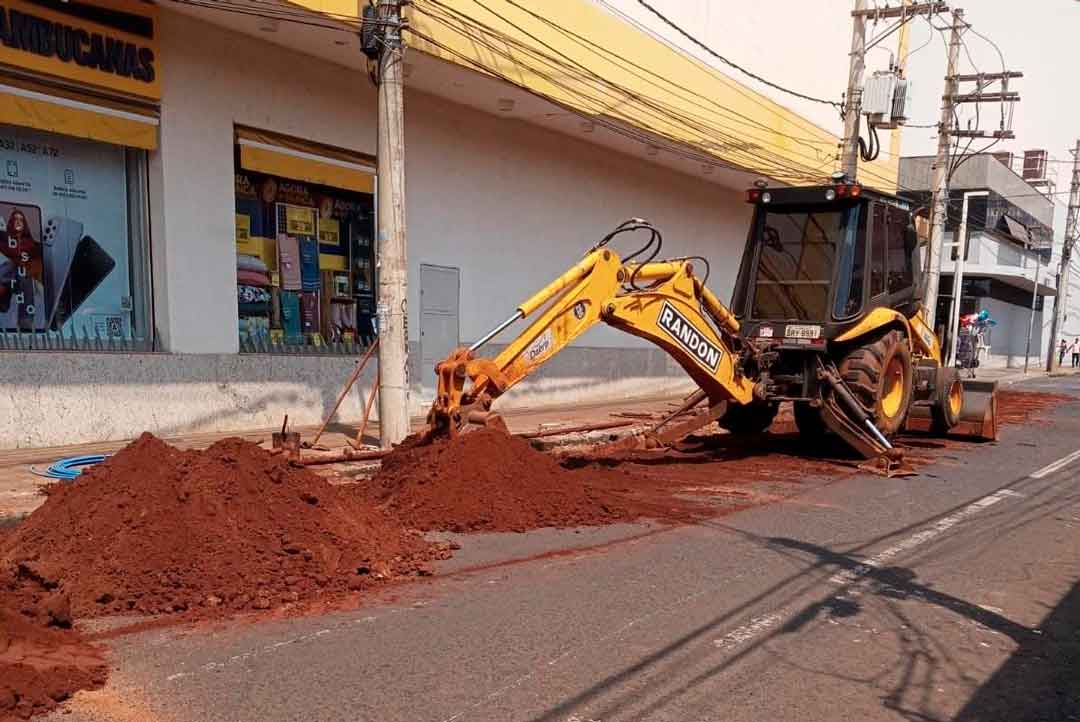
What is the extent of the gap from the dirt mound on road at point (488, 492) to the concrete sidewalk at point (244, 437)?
51.8 inches

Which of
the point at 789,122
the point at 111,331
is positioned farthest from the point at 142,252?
the point at 789,122

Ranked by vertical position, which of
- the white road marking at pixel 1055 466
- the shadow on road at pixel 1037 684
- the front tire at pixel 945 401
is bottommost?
the white road marking at pixel 1055 466

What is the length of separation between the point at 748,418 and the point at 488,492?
5.87 metres

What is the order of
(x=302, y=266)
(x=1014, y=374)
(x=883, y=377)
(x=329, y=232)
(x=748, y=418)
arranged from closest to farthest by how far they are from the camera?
1. (x=883, y=377)
2. (x=748, y=418)
3. (x=302, y=266)
4. (x=329, y=232)
5. (x=1014, y=374)

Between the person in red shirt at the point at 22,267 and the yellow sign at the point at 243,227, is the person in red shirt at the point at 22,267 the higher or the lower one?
the lower one

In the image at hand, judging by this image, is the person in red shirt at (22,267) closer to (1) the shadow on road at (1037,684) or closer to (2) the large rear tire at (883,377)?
(2) the large rear tire at (883,377)

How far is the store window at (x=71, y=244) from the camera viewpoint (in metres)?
9.87

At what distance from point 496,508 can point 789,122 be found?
62.2 ft

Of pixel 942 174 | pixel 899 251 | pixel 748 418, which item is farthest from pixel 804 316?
pixel 942 174

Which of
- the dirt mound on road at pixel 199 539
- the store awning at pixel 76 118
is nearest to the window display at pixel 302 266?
the store awning at pixel 76 118

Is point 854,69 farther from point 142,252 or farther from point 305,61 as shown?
point 142,252

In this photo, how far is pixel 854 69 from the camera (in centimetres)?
1753

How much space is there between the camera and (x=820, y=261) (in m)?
10.5

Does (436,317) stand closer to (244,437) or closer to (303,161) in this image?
(303,161)
